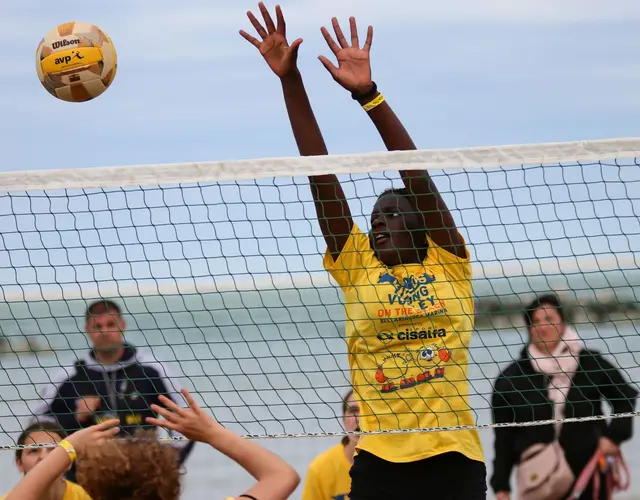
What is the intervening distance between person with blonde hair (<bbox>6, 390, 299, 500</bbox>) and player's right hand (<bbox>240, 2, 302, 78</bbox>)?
7.15 ft

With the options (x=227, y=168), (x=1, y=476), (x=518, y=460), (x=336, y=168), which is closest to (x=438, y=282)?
(x=336, y=168)

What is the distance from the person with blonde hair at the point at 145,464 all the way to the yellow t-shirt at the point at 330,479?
2848mm

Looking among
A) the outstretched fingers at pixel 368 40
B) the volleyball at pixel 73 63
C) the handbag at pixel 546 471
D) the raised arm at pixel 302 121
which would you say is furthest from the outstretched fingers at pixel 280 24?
the handbag at pixel 546 471

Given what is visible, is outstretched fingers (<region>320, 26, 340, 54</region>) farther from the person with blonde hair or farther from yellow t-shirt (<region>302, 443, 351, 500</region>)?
yellow t-shirt (<region>302, 443, 351, 500</region>)

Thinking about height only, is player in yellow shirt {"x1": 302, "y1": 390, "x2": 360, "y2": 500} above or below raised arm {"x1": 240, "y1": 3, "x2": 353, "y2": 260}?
below

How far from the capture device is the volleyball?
19.2 ft

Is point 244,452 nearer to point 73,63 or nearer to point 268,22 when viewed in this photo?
point 268,22

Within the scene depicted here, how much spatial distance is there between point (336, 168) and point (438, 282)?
2.52 ft

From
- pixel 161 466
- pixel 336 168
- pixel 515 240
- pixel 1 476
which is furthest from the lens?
pixel 1 476

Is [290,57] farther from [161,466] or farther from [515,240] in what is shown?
[161,466]

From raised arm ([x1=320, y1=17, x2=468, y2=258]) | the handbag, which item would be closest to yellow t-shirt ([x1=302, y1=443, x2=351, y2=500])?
the handbag

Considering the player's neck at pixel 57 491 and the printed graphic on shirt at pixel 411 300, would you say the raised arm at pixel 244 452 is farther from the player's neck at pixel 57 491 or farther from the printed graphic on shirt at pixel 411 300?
the player's neck at pixel 57 491

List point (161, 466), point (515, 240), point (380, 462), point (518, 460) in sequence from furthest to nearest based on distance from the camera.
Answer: point (518, 460) → point (515, 240) → point (380, 462) → point (161, 466)

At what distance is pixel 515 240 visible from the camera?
5328mm
